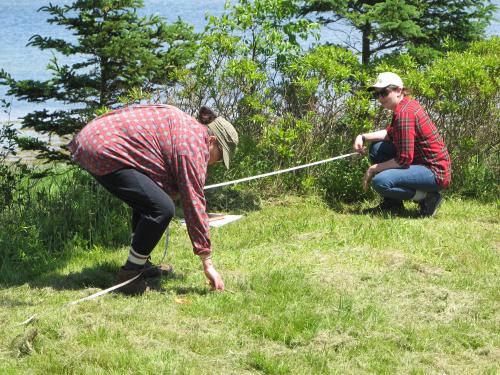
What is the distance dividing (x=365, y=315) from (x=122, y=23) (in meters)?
4.84

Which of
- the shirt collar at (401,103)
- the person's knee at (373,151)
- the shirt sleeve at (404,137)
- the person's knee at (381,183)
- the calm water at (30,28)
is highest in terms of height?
the shirt collar at (401,103)

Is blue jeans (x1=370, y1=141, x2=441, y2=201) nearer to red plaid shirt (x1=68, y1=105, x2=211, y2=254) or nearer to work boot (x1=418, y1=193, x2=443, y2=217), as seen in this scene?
work boot (x1=418, y1=193, x2=443, y2=217)

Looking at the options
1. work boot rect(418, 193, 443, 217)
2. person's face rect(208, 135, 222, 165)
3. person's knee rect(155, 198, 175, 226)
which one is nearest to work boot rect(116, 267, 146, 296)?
person's knee rect(155, 198, 175, 226)

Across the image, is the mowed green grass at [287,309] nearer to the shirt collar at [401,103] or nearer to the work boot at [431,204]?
the work boot at [431,204]

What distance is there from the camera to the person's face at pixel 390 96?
7.07 meters

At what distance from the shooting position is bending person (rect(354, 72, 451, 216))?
706cm

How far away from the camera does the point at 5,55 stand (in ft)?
63.5

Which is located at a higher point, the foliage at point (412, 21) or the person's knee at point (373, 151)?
the foliage at point (412, 21)

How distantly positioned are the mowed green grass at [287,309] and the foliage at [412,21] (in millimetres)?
2628

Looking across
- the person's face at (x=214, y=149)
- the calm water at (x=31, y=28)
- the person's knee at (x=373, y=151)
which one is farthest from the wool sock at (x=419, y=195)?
the calm water at (x=31, y=28)

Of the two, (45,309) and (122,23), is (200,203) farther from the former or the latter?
(122,23)

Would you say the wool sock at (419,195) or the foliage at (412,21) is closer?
the wool sock at (419,195)

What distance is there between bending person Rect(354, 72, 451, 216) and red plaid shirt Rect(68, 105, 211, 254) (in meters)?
2.61

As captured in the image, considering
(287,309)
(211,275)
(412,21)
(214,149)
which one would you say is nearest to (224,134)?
(214,149)
